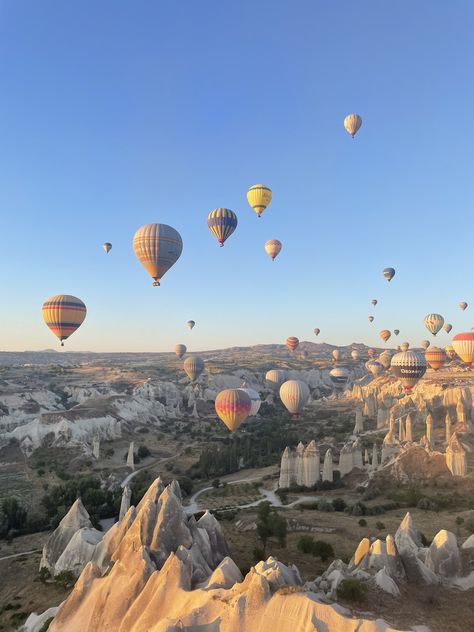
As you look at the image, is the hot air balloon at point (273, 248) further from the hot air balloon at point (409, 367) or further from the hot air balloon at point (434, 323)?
the hot air balloon at point (434, 323)

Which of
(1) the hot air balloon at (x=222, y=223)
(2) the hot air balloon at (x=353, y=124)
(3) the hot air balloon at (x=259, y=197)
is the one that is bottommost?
(1) the hot air balloon at (x=222, y=223)

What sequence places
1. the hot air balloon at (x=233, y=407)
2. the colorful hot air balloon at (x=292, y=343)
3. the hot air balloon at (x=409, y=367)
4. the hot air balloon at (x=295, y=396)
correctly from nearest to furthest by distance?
1. the hot air balloon at (x=233, y=407)
2. the hot air balloon at (x=409, y=367)
3. the hot air balloon at (x=295, y=396)
4. the colorful hot air balloon at (x=292, y=343)

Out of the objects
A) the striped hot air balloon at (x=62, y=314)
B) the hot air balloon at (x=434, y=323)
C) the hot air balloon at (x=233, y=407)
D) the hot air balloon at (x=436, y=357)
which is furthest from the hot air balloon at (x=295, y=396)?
the hot air balloon at (x=434, y=323)

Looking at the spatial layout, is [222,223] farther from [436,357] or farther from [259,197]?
[436,357]

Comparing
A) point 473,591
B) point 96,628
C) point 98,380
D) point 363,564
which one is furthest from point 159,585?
point 98,380

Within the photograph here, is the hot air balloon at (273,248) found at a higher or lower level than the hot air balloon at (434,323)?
higher

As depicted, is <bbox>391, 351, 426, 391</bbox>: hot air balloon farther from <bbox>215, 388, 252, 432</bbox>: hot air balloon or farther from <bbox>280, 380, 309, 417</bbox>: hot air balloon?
<bbox>215, 388, 252, 432</bbox>: hot air balloon

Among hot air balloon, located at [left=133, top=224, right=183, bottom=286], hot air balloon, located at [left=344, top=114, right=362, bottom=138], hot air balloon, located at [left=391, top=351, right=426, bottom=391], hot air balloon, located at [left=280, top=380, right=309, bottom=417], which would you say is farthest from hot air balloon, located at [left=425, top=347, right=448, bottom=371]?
hot air balloon, located at [left=133, top=224, right=183, bottom=286]

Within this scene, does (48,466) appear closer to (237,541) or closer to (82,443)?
(82,443)
